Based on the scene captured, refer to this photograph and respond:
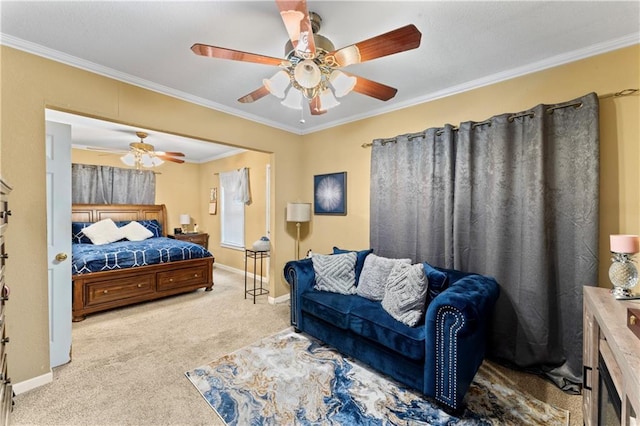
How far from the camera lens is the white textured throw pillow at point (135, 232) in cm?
504

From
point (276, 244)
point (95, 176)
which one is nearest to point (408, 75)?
point (276, 244)

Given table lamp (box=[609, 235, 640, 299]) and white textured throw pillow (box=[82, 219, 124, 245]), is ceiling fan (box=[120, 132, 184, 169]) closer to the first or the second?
white textured throw pillow (box=[82, 219, 124, 245])

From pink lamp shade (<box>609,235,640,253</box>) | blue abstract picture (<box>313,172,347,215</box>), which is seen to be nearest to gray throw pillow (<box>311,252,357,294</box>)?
blue abstract picture (<box>313,172,347,215</box>)

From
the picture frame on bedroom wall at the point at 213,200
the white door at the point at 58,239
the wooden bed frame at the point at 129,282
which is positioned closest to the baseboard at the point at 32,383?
the white door at the point at 58,239

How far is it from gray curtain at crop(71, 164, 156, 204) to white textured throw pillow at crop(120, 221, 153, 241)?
678mm

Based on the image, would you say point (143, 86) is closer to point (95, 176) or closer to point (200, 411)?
point (200, 411)

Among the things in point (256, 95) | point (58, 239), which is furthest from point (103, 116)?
point (256, 95)

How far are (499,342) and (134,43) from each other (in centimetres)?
381

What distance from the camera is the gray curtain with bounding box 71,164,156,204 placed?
5.07 metres

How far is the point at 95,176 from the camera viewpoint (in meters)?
5.23

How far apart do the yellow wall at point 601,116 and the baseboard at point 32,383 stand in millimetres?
3108

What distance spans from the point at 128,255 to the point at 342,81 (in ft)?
12.1

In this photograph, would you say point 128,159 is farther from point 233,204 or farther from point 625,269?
point 625,269

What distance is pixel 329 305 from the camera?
2.55 m
